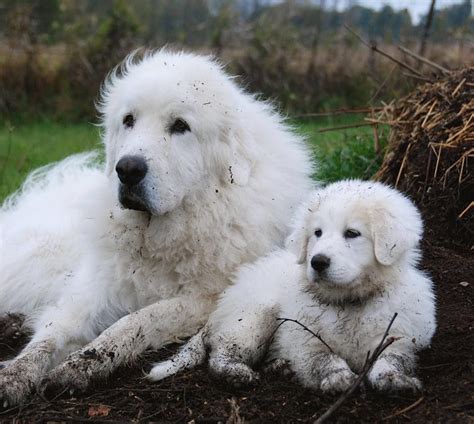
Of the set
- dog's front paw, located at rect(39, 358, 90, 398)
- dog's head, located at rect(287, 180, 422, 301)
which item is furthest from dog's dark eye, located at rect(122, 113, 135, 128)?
dog's front paw, located at rect(39, 358, 90, 398)

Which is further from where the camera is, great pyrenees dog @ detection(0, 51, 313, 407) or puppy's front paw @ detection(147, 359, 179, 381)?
great pyrenees dog @ detection(0, 51, 313, 407)

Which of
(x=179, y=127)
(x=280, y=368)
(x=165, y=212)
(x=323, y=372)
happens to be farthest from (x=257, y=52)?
(x=323, y=372)

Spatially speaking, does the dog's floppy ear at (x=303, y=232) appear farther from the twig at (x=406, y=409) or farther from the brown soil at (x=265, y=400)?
the twig at (x=406, y=409)

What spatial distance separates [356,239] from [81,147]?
24.5ft

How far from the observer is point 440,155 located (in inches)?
210

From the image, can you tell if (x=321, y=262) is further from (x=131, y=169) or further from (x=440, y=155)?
(x=440, y=155)

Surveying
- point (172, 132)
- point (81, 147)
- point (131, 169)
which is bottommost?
point (81, 147)

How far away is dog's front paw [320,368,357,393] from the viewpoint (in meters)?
3.17

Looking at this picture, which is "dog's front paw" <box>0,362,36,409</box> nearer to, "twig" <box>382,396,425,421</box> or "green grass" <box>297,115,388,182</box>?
"twig" <box>382,396,425,421</box>

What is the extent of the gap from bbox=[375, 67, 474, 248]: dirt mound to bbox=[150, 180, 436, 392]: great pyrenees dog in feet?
5.01

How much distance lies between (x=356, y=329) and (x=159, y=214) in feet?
4.24

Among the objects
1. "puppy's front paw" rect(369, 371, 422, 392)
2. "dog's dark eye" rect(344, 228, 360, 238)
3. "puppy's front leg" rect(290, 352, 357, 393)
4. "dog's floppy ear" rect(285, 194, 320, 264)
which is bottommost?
"puppy's front leg" rect(290, 352, 357, 393)

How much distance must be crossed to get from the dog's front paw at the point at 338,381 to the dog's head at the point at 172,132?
1.36 metres

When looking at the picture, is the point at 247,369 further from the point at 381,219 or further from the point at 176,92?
the point at 176,92
